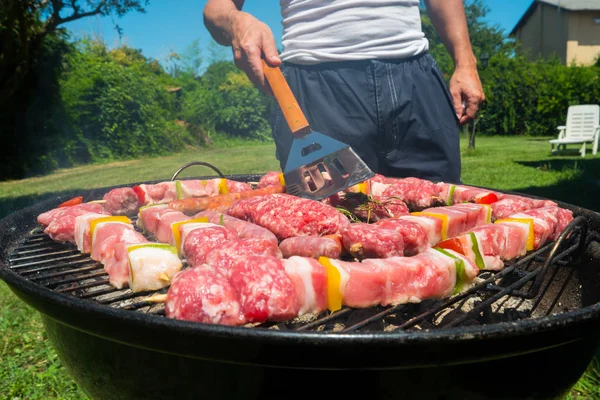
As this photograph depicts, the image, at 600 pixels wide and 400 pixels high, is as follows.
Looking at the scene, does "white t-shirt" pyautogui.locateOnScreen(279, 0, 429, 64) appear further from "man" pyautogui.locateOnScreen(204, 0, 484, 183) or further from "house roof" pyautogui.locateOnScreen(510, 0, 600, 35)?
"house roof" pyautogui.locateOnScreen(510, 0, 600, 35)

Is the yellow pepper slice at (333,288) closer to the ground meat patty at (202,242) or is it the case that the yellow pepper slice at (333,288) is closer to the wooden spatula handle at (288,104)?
the ground meat patty at (202,242)

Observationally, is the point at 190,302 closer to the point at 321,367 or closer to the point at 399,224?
the point at 321,367

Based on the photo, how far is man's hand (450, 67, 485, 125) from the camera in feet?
9.44

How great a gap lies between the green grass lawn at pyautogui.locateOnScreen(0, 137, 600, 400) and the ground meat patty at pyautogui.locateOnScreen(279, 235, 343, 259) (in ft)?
6.04

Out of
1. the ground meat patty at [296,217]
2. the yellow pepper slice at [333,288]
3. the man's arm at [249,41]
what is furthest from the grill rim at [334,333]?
the man's arm at [249,41]

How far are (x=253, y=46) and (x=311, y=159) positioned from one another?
655 mm

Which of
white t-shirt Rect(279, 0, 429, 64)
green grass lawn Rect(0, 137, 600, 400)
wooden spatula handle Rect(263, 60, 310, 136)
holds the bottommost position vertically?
green grass lawn Rect(0, 137, 600, 400)

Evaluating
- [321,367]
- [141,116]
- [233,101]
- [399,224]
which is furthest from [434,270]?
[233,101]

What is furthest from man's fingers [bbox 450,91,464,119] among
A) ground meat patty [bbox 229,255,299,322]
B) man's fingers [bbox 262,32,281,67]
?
ground meat patty [bbox 229,255,299,322]

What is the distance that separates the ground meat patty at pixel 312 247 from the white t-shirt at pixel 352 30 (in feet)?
5.06

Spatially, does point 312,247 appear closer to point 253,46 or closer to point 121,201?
point 253,46

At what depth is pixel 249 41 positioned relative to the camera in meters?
2.29

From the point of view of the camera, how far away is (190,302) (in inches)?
49.0

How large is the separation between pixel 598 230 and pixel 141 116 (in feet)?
54.0
